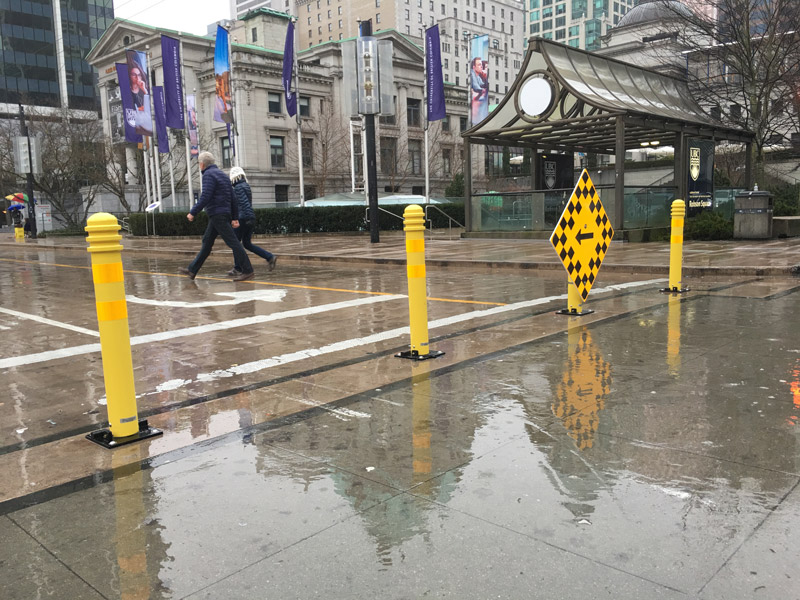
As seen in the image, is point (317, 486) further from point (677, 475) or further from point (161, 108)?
point (161, 108)

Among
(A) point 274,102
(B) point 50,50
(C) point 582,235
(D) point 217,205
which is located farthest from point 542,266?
(B) point 50,50

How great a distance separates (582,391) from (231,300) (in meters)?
6.53

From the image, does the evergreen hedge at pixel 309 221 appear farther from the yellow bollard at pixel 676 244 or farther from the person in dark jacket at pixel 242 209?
the yellow bollard at pixel 676 244

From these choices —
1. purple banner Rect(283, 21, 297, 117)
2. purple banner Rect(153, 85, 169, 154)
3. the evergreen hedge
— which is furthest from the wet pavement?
purple banner Rect(153, 85, 169, 154)

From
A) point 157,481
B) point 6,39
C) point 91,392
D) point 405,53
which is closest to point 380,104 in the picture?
point 91,392

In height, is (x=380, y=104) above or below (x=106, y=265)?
above

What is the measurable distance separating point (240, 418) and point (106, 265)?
128 cm

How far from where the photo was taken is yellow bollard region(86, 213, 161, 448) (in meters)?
3.97

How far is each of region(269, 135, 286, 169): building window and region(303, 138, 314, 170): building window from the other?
204 centimetres

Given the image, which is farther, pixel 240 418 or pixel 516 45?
pixel 516 45

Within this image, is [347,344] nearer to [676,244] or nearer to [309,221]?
[676,244]

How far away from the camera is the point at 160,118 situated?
32938mm

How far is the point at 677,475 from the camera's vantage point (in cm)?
332

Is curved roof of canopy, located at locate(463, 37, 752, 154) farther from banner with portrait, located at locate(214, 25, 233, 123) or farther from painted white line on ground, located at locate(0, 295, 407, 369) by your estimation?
painted white line on ground, located at locate(0, 295, 407, 369)
